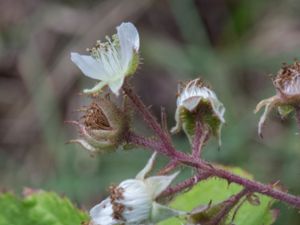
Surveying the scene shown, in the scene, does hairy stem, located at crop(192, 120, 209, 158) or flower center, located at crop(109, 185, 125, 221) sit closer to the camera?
flower center, located at crop(109, 185, 125, 221)

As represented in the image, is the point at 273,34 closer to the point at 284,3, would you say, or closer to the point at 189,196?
the point at 284,3

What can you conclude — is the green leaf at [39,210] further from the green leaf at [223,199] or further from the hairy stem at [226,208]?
the hairy stem at [226,208]

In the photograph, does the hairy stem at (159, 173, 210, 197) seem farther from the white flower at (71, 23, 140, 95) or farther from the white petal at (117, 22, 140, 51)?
the white petal at (117, 22, 140, 51)

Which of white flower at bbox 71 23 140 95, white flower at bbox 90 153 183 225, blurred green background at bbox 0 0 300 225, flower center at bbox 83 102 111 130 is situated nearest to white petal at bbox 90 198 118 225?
white flower at bbox 90 153 183 225

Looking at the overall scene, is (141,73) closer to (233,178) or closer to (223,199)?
(223,199)

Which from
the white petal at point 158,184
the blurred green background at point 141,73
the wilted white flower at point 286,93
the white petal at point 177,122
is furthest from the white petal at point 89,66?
the blurred green background at point 141,73

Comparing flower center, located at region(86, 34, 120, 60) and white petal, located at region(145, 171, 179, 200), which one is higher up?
flower center, located at region(86, 34, 120, 60)

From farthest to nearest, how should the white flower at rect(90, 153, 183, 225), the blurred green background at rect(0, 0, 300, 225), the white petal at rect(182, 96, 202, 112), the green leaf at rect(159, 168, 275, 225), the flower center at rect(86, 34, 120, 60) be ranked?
1. the blurred green background at rect(0, 0, 300, 225)
2. the green leaf at rect(159, 168, 275, 225)
3. the flower center at rect(86, 34, 120, 60)
4. the white petal at rect(182, 96, 202, 112)
5. the white flower at rect(90, 153, 183, 225)
